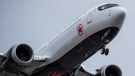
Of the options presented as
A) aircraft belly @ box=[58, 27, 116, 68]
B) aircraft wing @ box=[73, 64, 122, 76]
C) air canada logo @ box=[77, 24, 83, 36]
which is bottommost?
aircraft wing @ box=[73, 64, 122, 76]

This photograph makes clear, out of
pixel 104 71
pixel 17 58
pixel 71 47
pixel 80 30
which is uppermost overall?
pixel 80 30

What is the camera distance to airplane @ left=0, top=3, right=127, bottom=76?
109 ft

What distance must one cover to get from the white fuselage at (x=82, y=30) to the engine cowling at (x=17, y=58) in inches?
92.9

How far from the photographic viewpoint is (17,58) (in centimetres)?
3325

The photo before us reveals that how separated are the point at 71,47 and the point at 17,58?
4236 mm

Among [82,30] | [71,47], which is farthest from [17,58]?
[82,30]

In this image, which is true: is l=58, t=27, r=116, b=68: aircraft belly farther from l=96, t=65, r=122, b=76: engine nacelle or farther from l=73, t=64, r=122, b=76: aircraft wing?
l=96, t=65, r=122, b=76: engine nacelle

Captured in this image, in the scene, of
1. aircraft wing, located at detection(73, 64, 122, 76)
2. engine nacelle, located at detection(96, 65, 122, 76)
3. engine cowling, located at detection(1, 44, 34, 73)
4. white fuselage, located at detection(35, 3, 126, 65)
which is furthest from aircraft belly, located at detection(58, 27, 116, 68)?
engine nacelle, located at detection(96, 65, 122, 76)

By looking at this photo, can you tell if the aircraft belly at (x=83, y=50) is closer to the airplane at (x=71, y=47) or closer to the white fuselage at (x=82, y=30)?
the airplane at (x=71, y=47)

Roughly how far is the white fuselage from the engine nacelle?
20.3ft

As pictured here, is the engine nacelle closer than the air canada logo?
No

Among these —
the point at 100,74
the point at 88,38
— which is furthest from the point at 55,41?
the point at 100,74

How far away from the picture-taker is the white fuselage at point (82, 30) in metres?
33.1

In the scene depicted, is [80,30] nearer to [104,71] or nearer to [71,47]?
[71,47]
